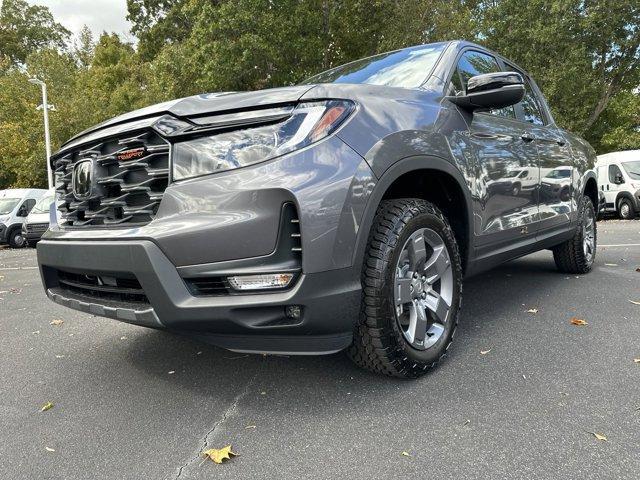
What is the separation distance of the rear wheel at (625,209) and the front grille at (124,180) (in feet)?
49.5

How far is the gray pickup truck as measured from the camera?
1.91 metres

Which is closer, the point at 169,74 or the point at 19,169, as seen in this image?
the point at 169,74

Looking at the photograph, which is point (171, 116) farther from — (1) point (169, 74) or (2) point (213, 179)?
(1) point (169, 74)

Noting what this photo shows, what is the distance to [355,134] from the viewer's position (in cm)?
207

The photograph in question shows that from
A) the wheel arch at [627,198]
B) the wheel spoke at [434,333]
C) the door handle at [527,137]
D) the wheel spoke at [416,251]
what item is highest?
the door handle at [527,137]

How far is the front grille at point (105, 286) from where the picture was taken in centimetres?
212

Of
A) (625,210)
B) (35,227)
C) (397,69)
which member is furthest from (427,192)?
(35,227)

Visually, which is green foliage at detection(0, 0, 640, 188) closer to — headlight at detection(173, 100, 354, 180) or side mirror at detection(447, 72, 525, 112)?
side mirror at detection(447, 72, 525, 112)

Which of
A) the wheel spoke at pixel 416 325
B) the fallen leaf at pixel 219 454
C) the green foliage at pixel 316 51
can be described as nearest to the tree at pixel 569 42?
the green foliage at pixel 316 51

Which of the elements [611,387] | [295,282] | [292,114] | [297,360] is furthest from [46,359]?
[611,387]

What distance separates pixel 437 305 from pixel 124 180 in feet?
5.27

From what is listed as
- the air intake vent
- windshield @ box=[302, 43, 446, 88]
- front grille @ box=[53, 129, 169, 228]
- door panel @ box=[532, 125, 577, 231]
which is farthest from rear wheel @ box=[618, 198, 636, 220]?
front grille @ box=[53, 129, 169, 228]

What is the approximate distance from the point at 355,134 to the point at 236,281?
0.77 meters

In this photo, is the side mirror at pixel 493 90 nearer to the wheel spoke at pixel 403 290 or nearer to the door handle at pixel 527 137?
the door handle at pixel 527 137
